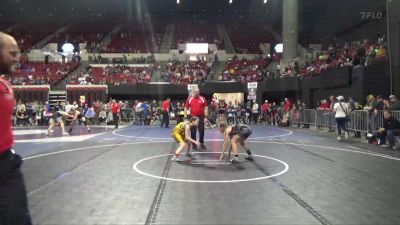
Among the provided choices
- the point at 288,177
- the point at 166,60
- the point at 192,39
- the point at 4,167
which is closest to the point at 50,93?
the point at 166,60

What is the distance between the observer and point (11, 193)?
97.2 inches

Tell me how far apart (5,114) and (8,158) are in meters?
Answer: 0.28

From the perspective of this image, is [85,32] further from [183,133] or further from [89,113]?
[183,133]

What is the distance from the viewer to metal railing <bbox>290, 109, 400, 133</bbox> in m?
13.1

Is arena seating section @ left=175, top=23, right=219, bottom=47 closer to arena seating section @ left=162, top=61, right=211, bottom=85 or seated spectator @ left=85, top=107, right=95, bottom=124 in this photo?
arena seating section @ left=162, top=61, right=211, bottom=85

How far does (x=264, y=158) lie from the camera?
916cm

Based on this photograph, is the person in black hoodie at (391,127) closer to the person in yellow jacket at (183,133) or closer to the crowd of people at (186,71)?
the person in yellow jacket at (183,133)

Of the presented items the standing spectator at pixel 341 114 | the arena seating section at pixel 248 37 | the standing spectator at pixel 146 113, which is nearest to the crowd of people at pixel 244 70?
the arena seating section at pixel 248 37

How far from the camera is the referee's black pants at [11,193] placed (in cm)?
244

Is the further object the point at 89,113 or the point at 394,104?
the point at 89,113

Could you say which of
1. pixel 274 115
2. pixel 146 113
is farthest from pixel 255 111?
pixel 146 113

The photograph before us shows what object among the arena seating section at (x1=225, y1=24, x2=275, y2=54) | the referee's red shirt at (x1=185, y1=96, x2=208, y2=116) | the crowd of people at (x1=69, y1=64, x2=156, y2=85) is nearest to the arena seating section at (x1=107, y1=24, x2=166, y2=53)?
the crowd of people at (x1=69, y1=64, x2=156, y2=85)

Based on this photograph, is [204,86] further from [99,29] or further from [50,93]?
[99,29]

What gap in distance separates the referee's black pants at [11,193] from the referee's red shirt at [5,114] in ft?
0.21
